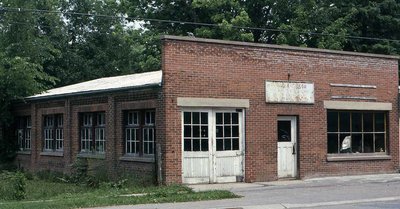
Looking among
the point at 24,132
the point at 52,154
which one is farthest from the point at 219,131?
the point at 24,132

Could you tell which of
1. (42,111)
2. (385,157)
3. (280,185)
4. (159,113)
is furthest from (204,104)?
(42,111)

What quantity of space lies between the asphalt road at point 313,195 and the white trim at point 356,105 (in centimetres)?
265

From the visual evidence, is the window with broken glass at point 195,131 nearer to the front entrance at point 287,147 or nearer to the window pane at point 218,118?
the window pane at point 218,118

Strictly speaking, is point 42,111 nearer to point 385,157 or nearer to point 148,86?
point 148,86

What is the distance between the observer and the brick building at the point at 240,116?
63.5ft

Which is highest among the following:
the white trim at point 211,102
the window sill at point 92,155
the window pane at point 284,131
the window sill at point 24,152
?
the white trim at point 211,102

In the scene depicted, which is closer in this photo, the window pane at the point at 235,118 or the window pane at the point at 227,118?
the window pane at the point at 227,118

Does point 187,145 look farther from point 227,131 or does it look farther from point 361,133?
point 361,133

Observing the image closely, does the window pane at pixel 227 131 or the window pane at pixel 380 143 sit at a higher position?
the window pane at pixel 227 131

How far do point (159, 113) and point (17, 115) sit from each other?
13.0 metres

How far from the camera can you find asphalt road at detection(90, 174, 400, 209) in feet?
48.8

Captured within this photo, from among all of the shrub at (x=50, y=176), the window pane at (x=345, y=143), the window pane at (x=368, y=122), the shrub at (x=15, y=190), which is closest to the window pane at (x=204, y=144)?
the shrub at (x=15, y=190)

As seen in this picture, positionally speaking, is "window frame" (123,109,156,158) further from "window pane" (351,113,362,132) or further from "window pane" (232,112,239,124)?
"window pane" (351,113,362,132)

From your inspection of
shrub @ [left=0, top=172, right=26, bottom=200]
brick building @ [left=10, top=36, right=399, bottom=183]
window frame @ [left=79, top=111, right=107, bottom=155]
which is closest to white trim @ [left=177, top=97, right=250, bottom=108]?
brick building @ [left=10, top=36, right=399, bottom=183]
